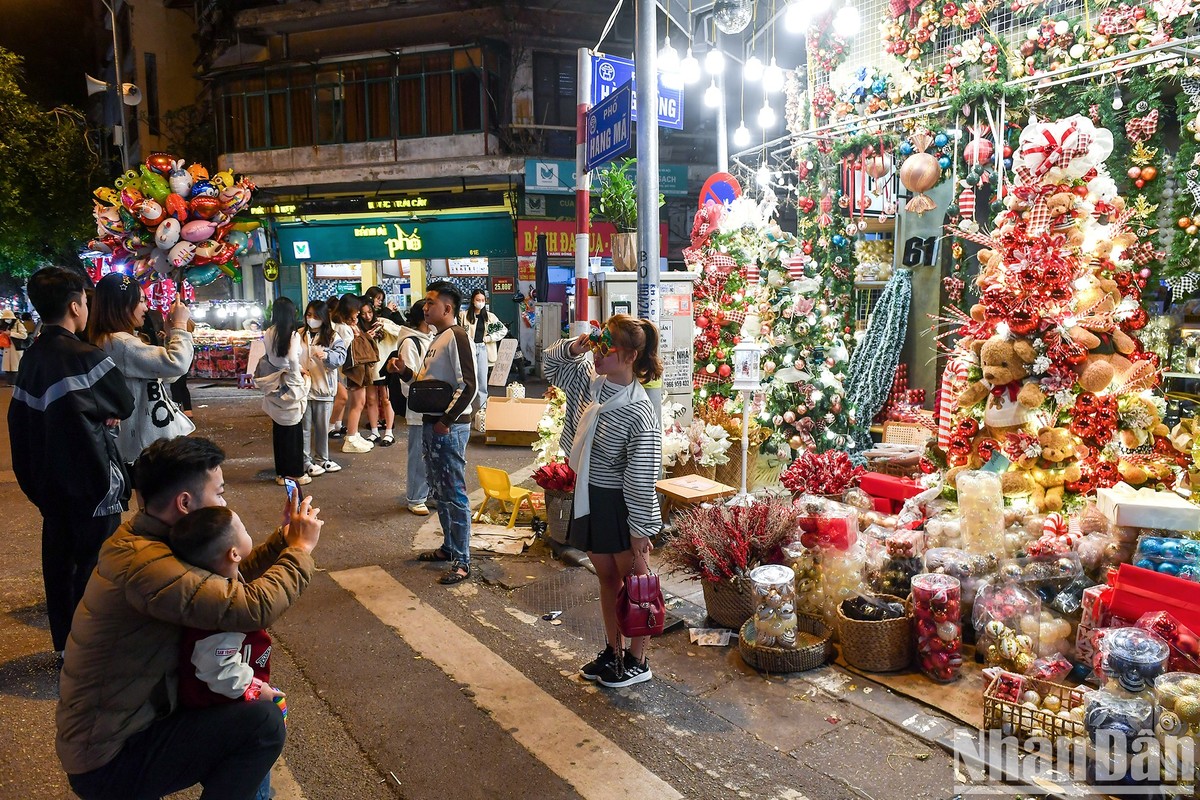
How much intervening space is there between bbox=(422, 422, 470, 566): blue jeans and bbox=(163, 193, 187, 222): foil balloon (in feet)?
12.0

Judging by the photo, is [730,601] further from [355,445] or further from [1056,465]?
[355,445]

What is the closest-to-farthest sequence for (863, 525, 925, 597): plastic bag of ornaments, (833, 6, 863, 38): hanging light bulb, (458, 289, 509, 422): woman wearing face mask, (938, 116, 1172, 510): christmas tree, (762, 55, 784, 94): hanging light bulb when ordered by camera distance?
(863, 525, 925, 597): plastic bag of ornaments → (938, 116, 1172, 510): christmas tree → (458, 289, 509, 422): woman wearing face mask → (833, 6, 863, 38): hanging light bulb → (762, 55, 784, 94): hanging light bulb

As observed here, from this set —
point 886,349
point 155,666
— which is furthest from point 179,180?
point 886,349

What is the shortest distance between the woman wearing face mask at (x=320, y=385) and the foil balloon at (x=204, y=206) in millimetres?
1685

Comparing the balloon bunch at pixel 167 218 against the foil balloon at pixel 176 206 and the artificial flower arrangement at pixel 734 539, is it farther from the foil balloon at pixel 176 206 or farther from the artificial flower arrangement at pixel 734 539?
the artificial flower arrangement at pixel 734 539

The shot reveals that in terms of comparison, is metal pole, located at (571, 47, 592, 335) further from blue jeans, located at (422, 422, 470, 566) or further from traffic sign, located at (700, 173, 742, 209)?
traffic sign, located at (700, 173, 742, 209)

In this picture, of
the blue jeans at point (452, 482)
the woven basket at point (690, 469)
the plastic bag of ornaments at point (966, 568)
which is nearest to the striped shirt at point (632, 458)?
the plastic bag of ornaments at point (966, 568)

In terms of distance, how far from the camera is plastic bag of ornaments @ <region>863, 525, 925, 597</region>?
5.06 metres

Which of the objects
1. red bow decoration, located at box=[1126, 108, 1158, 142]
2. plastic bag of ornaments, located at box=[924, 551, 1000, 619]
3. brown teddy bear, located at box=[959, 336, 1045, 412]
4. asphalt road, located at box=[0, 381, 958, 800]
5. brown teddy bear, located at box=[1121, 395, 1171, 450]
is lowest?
asphalt road, located at box=[0, 381, 958, 800]

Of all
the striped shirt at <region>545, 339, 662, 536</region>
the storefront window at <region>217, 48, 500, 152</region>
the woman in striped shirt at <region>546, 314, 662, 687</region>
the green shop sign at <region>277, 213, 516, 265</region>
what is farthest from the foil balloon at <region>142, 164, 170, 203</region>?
the green shop sign at <region>277, 213, 516, 265</region>

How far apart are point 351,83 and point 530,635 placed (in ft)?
65.8

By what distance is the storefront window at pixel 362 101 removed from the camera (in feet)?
68.1

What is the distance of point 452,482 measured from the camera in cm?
616

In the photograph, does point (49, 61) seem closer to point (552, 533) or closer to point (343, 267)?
point (343, 267)
